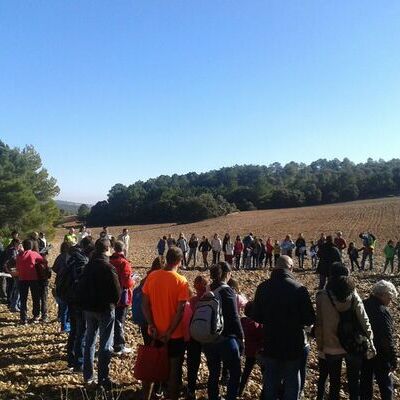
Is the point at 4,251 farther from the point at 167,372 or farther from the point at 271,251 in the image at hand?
the point at 271,251

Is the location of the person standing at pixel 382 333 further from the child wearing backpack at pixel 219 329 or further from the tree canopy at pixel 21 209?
the tree canopy at pixel 21 209

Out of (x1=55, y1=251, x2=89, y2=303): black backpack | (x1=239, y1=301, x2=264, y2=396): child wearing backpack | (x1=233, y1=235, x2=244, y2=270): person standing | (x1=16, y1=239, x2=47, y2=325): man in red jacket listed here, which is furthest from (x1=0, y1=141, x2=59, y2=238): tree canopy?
(x1=239, y1=301, x2=264, y2=396): child wearing backpack

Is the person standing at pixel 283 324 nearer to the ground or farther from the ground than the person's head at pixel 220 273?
nearer to the ground

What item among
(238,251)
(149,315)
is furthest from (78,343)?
(238,251)

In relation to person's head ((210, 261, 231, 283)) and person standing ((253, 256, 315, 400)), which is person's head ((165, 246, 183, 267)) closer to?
person's head ((210, 261, 231, 283))

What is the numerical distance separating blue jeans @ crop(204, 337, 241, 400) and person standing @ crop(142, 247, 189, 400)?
0.37 meters

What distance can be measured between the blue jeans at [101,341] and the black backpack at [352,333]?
286 cm

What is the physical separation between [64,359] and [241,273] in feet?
43.6

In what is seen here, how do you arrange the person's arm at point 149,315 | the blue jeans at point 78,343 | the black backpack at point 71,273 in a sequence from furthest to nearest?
the black backpack at point 71,273
the blue jeans at point 78,343
the person's arm at point 149,315

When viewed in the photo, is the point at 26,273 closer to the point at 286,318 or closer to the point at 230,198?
the point at 286,318

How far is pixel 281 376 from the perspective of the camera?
5.05 meters

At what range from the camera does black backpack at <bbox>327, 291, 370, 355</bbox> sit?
5031 millimetres

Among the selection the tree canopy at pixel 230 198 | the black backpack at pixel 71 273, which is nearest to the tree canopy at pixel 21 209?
the black backpack at pixel 71 273

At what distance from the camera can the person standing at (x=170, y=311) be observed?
17.8 ft
